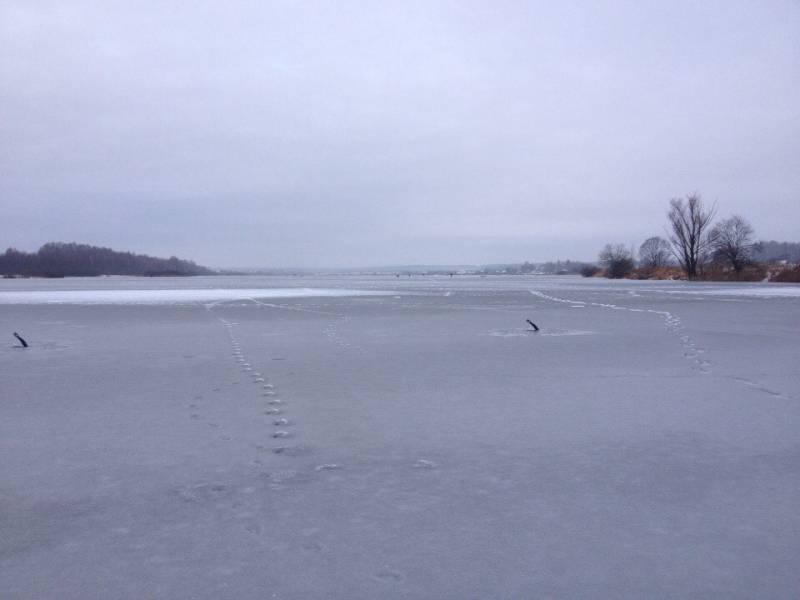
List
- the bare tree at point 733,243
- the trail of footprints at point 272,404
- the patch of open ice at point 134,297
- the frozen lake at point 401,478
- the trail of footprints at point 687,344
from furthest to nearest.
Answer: the bare tree at point 733,243, the patch of open ice at point 134,297, the trail of footprints at point 687,344, the trail of footprints at point 272,404, the frozen lake at point 401,478

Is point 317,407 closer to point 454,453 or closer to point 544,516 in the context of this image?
point 454,453

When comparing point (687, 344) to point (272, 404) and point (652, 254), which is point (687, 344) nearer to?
point (272, 404)

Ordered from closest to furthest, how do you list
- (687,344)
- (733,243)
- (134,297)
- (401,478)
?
(401,478)
(687,344)
(134,297)
(733,243)

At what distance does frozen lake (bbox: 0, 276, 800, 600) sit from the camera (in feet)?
9.43

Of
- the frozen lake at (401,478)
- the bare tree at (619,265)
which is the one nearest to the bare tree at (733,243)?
the bare tree at (619,265)

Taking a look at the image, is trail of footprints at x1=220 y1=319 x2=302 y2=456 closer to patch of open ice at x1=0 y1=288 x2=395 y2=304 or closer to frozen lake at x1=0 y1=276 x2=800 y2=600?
frozen lake at x1=0 y1=276 x2=800 y2=600

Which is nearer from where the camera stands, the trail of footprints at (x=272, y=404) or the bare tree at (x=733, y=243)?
the trail of footprints at (x=272, y=404)

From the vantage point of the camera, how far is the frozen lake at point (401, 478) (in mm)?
2873

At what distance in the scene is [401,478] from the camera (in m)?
4.14

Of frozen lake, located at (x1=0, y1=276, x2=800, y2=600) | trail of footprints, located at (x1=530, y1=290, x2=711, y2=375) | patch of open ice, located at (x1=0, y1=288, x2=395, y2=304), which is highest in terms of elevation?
patch of open ice, located at (x1=0, y1=288, x2=395, y2=304)

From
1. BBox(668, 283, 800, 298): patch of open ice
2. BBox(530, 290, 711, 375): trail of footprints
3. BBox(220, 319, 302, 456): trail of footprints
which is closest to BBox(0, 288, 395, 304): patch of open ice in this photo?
BBox(668, 283, 800, 298): patch of open ice

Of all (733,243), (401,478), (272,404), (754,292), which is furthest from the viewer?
(733,243)

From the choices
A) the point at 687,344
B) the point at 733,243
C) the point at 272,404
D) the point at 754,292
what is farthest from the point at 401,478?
the point at 733,243

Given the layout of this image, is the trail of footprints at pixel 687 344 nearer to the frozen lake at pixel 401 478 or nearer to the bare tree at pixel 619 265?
the frozen lake at pixel 401 478
